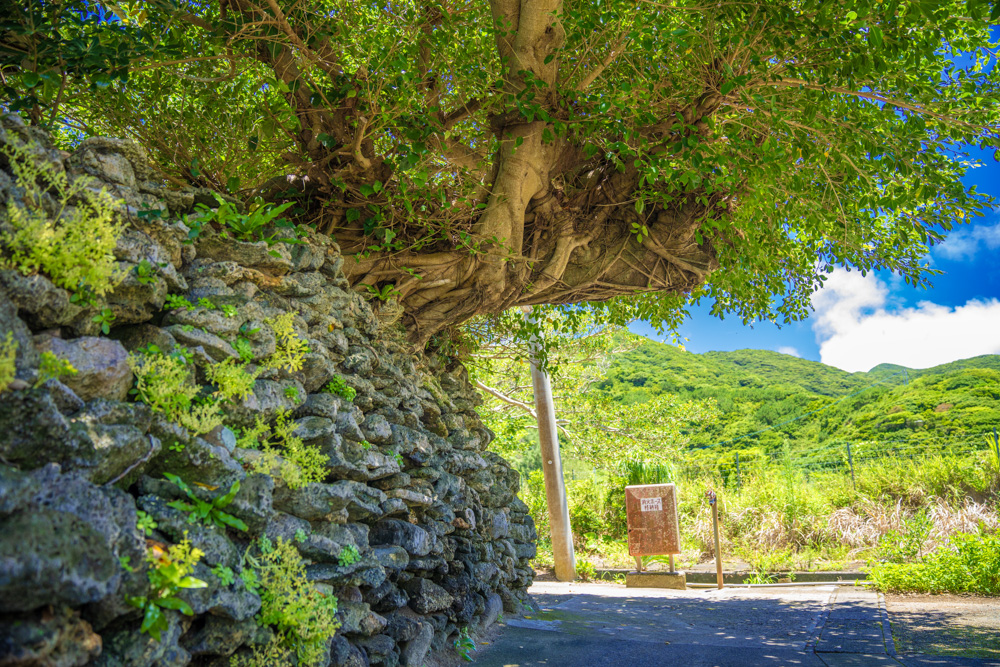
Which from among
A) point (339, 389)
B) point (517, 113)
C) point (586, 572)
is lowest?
point (586, 572)

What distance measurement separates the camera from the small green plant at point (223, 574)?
218 cm

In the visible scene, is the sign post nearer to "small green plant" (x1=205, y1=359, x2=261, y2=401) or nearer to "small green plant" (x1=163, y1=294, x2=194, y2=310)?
"small green plant" (x1=205, y1=359, x2=261, y2=401)

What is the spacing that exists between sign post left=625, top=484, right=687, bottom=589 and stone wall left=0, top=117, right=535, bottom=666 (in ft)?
16.0

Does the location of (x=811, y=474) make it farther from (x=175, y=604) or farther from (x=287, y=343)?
(x=175, y=604)

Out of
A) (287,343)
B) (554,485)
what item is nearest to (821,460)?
(554,485)

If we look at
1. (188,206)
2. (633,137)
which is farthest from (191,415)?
→ (633,137)

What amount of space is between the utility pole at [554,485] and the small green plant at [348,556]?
6706mm

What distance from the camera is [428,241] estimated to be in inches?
201

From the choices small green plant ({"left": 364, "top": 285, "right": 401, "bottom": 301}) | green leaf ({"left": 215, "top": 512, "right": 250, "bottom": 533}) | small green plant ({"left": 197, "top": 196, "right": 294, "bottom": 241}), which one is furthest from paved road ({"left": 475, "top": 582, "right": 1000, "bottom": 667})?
small green plant ({"left": 197, "top": 196, "right": 294, "bottom": 241})

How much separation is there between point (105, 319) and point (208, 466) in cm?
74

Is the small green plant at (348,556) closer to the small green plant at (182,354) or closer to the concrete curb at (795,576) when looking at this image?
the small green plant at (182,354)

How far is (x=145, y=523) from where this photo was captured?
6.64ft

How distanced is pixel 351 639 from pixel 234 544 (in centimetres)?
94

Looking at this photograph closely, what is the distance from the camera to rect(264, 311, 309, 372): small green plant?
3.27 meters
